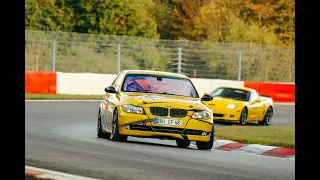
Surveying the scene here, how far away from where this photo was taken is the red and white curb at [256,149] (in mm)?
14914

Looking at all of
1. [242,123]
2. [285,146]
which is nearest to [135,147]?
[285,146]

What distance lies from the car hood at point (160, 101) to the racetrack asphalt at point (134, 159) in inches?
28.6

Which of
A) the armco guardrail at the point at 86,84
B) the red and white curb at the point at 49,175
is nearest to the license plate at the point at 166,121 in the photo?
the red and white curb at the point at 49,175

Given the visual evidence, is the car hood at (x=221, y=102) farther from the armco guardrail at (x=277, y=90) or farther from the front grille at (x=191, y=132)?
the armco guardrail at (x=277, y=90)

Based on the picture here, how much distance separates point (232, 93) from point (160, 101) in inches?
410

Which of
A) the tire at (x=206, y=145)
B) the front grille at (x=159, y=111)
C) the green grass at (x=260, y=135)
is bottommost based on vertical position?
the green grass at (x=260, y=135)

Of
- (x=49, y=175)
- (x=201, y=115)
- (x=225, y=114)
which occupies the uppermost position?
(x=201, y=115)

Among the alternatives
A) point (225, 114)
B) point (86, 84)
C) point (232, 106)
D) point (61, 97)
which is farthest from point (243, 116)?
point (86, 84)

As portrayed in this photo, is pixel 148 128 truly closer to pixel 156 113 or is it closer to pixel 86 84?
pixel 156 113

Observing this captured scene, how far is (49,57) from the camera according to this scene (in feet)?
118

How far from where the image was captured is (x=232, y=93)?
2462 cm
